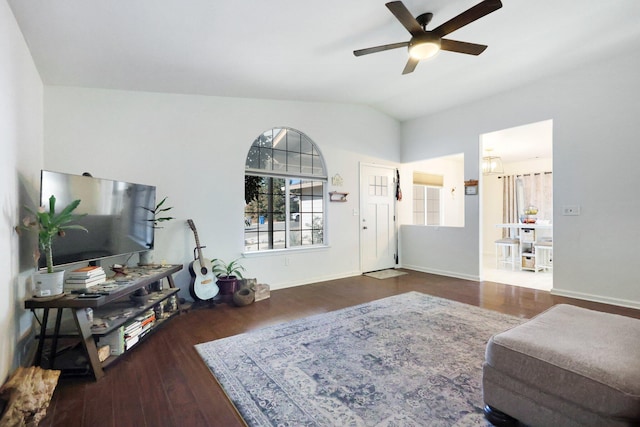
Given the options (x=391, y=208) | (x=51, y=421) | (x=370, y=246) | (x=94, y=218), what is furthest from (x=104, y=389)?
(x=391, y=208)

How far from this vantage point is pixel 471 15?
234cm

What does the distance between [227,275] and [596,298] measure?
4599mm

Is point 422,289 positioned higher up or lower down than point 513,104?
lower down

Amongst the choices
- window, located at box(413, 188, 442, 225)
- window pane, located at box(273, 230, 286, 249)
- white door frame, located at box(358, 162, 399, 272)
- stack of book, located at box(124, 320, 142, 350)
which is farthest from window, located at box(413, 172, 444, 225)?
stack of book, located at box(124, 320, 142, 350)

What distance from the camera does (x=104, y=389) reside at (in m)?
1.92

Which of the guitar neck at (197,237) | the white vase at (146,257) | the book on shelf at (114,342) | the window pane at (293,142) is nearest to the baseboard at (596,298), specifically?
the window pane at (293,142)

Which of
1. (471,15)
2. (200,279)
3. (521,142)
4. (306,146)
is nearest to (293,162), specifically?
(306,146)

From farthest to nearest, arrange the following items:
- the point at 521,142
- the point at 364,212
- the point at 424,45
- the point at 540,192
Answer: the point at 540,192
the point at 521,142
the point at 364,212
the point at 424,45

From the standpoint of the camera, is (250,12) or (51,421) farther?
(250,12)

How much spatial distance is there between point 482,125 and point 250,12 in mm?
3966

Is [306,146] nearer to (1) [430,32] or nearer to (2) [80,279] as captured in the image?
(1) [430,32]

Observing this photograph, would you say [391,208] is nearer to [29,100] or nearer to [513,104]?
[513,104]

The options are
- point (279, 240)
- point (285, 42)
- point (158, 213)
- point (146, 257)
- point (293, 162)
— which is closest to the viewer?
point (285, 42)

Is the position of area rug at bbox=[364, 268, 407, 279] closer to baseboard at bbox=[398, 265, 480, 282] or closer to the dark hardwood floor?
baseboard at bbox=[398, 265, 480, 282]
